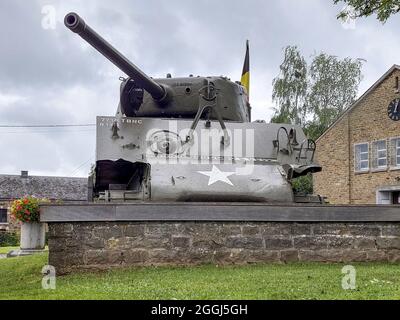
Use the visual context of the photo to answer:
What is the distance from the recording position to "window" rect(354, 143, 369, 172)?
104 ft

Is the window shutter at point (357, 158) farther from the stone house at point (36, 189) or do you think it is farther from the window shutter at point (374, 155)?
the stone house at point (36, 189)

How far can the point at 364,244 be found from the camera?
31.1 feet

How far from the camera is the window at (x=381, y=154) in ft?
99.9

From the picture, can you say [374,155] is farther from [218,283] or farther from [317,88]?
[218,283]

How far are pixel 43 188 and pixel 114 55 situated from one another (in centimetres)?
5009

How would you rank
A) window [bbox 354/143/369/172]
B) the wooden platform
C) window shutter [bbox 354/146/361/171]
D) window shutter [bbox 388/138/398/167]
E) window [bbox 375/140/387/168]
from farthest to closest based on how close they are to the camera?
window shutter [bbox 354/146/361/171] → window [bbox 354/143/369/172] → window [bbox 375/140/387/168] → window shutter [bbox 388/138/398/167] → the wooden platform

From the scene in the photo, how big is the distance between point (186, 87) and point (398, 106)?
2150 cm

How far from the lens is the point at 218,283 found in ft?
23.6

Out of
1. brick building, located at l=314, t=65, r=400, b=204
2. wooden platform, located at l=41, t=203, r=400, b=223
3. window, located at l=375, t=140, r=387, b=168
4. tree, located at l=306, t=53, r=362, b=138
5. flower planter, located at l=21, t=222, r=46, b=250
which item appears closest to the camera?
wooden platform, located at l=41, t=203, r=400, b=223

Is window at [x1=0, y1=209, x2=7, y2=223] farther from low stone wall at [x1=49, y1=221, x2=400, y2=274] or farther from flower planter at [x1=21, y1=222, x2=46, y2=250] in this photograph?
low stone wall at [x1=49, y1=221, x2=400, y2=274]

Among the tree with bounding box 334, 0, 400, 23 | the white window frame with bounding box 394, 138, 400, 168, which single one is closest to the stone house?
the white window frame with bounding box 394, 138, 400, 168

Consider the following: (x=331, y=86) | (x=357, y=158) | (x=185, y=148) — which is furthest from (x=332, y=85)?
(x=185, y=148)

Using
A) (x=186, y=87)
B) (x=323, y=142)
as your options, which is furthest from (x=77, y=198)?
(x=186, y=87)

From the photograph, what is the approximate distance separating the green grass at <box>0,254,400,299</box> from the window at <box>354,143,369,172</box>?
76.1ft
